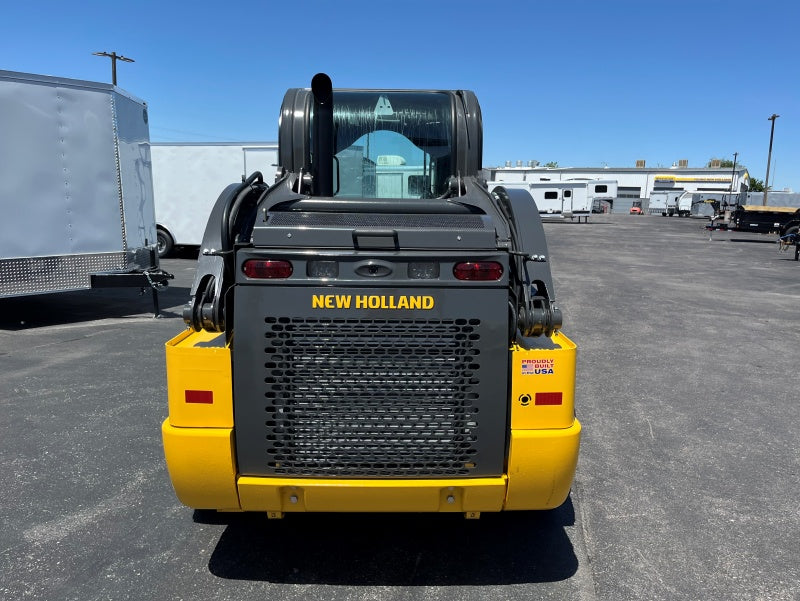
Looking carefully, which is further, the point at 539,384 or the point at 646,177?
the point at 646,177

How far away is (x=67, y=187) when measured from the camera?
29.4 feet

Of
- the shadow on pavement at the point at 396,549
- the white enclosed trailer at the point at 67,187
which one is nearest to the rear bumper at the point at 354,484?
the shadow on pavement at the point at 396,549

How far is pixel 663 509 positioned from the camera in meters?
3.87

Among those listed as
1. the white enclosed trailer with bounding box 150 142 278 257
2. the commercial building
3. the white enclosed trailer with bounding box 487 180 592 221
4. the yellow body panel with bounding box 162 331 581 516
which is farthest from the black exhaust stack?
the commercial building

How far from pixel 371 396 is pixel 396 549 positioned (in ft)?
3.80

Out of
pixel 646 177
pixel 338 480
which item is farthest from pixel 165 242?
pixel 646 177

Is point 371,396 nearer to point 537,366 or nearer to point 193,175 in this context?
point 537,366

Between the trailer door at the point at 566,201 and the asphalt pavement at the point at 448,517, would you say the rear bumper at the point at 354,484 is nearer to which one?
the asphalt pavement at the point at 448,517

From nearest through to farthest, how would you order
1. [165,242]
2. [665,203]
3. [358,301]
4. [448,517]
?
[358,301] < [448,517] < [165,242] < [665,203]

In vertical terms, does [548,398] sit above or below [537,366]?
below

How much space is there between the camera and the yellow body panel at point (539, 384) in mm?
2773

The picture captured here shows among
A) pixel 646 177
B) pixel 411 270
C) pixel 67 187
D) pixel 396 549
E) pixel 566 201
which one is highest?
pixel 646 177

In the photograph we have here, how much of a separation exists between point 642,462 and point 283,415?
10.3ft

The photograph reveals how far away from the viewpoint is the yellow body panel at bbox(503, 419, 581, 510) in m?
2.80
